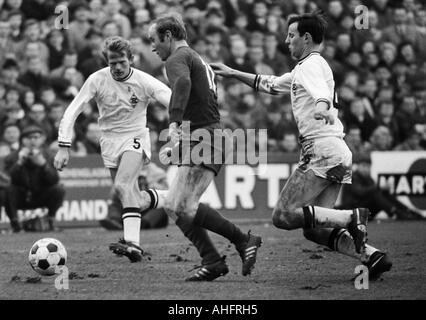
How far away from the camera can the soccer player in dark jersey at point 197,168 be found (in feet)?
28.2

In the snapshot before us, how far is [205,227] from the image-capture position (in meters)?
8.67

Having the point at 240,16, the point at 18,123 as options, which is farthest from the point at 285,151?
the point at 18,123

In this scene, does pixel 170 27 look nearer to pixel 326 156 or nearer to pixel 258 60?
pixel 326 156

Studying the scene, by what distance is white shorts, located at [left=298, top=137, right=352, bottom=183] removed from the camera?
344 inches

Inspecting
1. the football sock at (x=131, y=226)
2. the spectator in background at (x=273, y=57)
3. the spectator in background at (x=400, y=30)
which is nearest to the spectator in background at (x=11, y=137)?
the spectator in background at (x=273, y=57)

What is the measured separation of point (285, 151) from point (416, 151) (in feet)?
7.35

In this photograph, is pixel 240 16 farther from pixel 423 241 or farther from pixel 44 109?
pixel 423 241

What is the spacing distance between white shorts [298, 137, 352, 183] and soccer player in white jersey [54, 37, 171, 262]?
2357 millimetres

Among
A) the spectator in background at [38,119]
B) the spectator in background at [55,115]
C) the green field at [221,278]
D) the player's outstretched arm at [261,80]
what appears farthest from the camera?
the spectator in background at [55,115]

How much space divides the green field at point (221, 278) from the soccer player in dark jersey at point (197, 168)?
0.79ft

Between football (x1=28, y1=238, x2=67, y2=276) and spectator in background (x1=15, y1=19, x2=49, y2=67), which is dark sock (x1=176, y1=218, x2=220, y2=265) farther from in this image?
spectator in background (x1=15, y1=19, x2=49, y2=67)

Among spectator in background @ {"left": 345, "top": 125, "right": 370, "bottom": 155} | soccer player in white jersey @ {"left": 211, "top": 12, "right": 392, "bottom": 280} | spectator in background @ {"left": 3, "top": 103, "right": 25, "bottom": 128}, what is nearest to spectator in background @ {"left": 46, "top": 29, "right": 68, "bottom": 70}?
spectator in background @ {"left": 3, "top": 103, "right": 25, "bottom": 128}

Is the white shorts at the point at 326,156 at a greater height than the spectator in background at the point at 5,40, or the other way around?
the spectator in background at the point at 5,40

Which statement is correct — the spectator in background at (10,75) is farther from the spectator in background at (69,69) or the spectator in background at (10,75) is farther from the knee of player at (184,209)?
the knee of player at (184,209)
